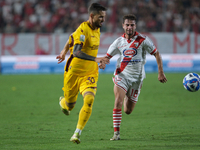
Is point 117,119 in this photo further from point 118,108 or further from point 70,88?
point 70,88

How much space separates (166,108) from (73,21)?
13.4 metres

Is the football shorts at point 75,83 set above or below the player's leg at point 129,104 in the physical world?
above

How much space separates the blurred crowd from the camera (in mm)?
20688

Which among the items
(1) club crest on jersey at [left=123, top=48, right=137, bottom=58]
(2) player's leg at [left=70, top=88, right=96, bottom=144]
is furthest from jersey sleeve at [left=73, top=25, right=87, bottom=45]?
(1) club crest on jersey at [left=123, top=48, right=137, bottom=58]

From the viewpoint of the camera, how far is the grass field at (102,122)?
5.24 meters

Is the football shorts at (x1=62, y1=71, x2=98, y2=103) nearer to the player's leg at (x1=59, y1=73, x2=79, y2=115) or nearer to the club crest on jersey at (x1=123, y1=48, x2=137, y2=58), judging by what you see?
the player's leg at (x1=59, y1=73, x2=79, y2=115)

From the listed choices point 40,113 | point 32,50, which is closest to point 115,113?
point 40,113

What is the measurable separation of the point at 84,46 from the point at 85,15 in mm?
16515

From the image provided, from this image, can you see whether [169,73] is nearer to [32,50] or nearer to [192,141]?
[32,50]

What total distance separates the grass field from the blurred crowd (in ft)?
28.3

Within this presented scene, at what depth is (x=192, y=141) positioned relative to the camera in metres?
5.35

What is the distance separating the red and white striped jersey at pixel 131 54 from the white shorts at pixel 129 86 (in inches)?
3.2

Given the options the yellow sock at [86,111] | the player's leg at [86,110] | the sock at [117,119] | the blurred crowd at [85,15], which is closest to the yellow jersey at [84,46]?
the player's leg at [86,110]

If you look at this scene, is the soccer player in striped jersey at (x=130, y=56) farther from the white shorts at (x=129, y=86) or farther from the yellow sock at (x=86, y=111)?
the yellow sock at (x=86, y=111)
